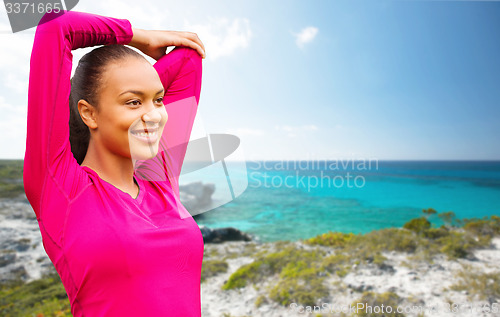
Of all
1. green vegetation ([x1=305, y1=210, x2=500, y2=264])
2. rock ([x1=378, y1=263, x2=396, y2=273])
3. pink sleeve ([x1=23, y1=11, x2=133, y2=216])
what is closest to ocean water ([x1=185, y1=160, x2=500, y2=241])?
green vegetation ([x1=305, y1=210, x2=500, y2=264])

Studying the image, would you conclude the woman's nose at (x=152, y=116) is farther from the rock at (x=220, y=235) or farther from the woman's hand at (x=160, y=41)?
the rock at (x=220, y=235)

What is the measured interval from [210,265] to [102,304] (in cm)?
450

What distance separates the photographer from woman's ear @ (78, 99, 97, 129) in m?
0.80

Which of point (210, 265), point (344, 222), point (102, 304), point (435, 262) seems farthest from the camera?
point (344, 222)

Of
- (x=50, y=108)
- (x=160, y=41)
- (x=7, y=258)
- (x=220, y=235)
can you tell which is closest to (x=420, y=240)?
(x=220, y=235)

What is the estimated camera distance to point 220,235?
23.6 feet

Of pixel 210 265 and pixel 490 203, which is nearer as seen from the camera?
pixel 210 265

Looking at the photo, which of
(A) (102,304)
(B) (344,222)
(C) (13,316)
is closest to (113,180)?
(A) (102,304)

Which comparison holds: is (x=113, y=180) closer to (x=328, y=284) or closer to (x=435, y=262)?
(x=328, y=284)

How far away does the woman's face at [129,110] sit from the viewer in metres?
0.79

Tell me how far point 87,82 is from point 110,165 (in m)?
0.23

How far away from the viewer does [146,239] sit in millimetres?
782

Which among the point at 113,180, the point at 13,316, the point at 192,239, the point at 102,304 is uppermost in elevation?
the point at 113,180

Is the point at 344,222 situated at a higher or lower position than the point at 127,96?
lower
